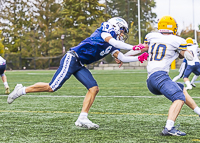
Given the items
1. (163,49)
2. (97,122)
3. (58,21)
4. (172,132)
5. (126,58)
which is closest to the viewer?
(172,132)

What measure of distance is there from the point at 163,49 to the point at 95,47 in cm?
97

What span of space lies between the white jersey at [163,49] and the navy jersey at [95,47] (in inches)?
27.2

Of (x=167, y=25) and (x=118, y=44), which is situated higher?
(x=167, y=25)

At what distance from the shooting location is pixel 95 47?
491 centimetres

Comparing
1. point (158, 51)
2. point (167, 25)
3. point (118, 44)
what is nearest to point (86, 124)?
point (118, 44)

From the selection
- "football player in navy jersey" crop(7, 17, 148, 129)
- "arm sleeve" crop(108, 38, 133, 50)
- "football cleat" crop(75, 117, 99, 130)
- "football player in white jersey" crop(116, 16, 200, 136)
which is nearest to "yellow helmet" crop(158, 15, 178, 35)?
"football player in white jersey" crop(116, 16, 200, 136)

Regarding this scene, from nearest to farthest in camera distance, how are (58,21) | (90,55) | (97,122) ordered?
(90,55), (97,122), (58,21)

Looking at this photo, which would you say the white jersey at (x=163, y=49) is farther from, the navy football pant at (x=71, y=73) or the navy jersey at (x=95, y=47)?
the navy football pant at (x=71, y=73)

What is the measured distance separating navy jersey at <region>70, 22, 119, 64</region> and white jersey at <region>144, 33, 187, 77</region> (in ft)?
2.27

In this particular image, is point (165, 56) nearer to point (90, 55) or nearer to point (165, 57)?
point (165, 57)

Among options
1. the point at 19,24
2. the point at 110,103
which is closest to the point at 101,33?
the point at 110,103

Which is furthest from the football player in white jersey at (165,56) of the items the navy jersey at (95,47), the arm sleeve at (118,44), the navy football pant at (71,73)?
the navy football pant at (71,73)

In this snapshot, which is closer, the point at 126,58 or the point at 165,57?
the point at 165,57

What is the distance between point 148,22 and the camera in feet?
130
